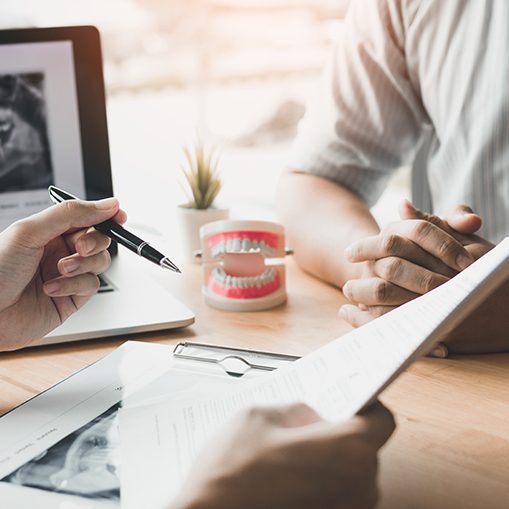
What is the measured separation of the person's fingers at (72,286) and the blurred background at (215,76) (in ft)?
4.42

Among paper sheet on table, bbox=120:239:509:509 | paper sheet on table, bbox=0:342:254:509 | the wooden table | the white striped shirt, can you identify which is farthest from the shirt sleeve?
paper sheet on table, bbox=120:239:509:509

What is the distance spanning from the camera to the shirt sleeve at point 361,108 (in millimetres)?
1393

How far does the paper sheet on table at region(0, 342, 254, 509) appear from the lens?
607 millimetres

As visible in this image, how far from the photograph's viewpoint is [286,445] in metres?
0.53

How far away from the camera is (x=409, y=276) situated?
3.05 ft

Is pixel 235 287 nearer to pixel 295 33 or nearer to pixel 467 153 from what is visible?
pixel 467 153

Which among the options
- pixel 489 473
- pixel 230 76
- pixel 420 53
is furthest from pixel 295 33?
pixel 489 473

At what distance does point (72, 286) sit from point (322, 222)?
47 cm

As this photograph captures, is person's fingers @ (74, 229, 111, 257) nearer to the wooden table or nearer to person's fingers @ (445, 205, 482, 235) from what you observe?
the wooden table

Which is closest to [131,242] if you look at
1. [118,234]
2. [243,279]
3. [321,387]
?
[118,234]

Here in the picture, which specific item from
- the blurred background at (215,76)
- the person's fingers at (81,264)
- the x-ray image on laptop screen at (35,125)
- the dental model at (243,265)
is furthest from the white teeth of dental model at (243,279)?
the blurred background at (215,76)

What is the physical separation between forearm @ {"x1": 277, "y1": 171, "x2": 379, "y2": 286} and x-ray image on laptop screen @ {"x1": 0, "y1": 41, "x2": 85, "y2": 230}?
0.35 metres

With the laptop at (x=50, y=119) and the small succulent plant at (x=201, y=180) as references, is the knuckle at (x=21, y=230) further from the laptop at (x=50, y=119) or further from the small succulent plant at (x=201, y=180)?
the small succulent plant at (x=201, y=180)

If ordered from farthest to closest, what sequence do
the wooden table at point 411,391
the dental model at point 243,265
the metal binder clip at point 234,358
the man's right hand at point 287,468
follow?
1. the dental model at point 243,265
2. the metal binder clip at point 234,358
3. the wooden table at point 411,391
4. the man's right hand at point 287,468
